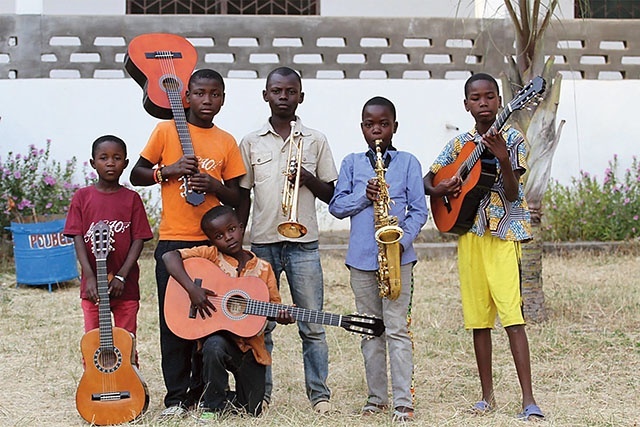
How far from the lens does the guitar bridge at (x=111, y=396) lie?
440 centimetres

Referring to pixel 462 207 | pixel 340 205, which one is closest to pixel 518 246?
pixel 462 207

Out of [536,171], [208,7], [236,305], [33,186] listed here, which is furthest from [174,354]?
[208,7]

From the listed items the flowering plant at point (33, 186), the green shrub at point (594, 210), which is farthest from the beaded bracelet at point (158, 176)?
the green shrub at point (594, 210)

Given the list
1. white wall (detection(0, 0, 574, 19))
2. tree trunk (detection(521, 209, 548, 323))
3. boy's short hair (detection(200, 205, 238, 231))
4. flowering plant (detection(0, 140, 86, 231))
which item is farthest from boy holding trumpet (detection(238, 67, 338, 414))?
white wall (detection(0, 0, 574, 19))

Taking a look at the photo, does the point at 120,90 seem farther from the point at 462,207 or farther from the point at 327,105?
the point at 462,207

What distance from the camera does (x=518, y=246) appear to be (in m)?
4.45

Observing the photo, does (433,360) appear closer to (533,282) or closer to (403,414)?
(533,282)

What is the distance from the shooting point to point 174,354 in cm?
447

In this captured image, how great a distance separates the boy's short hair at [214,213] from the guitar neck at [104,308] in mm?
544

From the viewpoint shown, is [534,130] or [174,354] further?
[534,130]

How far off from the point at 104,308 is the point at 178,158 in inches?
32.2

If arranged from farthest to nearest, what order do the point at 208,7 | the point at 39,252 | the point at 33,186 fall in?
the point at 208,7 < the point at 33,186 < the point at 39,252

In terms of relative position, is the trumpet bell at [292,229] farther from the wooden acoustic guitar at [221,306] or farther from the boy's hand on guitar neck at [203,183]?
the boy's hand on guitar neck at [203,183]

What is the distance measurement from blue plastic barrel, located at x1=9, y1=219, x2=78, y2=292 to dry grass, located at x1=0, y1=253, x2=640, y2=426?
136mm
